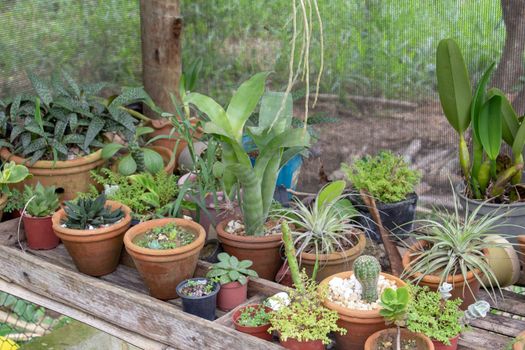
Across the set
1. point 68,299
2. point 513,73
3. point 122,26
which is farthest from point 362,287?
point 122,26

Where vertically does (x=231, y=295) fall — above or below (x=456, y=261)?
below

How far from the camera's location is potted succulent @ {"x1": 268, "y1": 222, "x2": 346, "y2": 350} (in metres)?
2.06

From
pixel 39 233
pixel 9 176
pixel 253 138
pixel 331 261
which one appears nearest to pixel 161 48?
pixel 9 176

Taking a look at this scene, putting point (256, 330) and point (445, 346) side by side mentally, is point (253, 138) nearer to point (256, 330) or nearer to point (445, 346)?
point (256, 330)

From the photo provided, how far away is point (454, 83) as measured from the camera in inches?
107

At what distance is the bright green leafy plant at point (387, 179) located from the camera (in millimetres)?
2873

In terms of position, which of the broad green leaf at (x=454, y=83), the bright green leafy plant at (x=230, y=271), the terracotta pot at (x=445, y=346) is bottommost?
the terracotta pot at (x=445, y=346)

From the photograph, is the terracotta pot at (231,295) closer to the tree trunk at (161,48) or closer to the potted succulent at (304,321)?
the potted succulent at (304,321)

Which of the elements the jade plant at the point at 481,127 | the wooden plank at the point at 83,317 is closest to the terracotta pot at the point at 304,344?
the wooden plank at the point at 83,317

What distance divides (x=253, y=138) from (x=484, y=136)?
0.88 metres

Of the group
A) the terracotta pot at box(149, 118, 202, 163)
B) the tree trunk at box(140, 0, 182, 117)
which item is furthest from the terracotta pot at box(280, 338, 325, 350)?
the tree trunk at box(140, 0, 182, 117)

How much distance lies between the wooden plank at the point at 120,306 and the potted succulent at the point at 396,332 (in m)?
0.30

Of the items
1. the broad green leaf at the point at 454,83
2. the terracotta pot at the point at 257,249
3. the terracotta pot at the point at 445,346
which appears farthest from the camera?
the broad green leaf at the point at 454,83

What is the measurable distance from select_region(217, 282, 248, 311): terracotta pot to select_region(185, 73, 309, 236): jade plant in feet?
0.87
